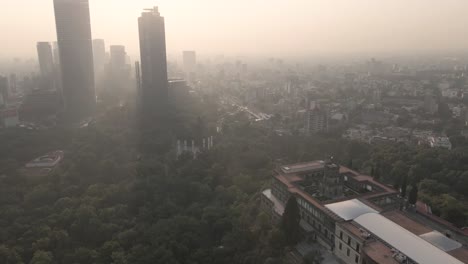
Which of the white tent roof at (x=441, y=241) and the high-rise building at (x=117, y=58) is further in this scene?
the high-rise building at (x=117, y=58)

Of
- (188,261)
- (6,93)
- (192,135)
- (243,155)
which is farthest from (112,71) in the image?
(188,261)

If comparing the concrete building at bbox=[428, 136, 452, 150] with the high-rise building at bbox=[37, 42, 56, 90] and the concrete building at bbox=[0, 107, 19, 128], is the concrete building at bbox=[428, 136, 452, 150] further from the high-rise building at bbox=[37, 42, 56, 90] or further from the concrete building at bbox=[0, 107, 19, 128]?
the high-rise building at bbox=[37, 42, 56, 90]

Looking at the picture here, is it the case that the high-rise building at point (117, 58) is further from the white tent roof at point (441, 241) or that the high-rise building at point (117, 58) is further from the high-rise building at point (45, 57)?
the white tent roof at point (441, 241)

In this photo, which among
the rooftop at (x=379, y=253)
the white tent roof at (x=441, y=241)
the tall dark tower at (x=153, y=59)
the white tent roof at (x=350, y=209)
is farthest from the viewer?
the tall dark tower at (x=153, y=59)

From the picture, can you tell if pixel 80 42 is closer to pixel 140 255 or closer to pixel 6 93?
pixel 6 93

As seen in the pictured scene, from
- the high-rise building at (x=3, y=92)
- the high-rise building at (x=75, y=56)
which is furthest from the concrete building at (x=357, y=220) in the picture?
the high-rise building at (x=3, y=92)

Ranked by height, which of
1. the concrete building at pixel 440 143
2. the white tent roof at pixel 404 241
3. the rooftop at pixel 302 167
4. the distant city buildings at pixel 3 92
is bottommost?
the concrete building at pixel 440 143

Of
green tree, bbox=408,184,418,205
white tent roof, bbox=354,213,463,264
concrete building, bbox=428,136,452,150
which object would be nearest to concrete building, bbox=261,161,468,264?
white tent roof, bbox=354,213,463,264

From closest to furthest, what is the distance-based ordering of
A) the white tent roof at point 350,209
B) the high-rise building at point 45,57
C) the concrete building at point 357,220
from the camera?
the concrete building at point 357,220, the white tent roof at point 350,209, the high-rise building at point 45,57
